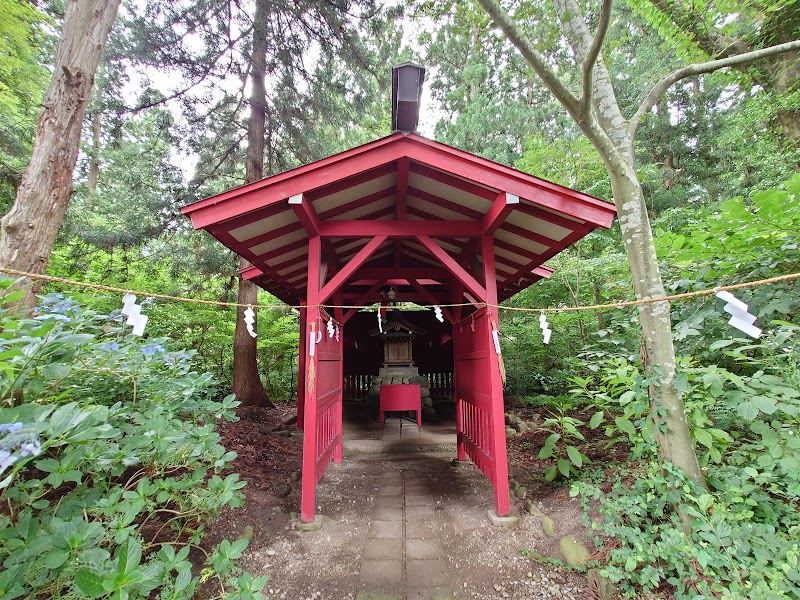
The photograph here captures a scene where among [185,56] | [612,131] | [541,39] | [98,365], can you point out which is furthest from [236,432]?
[185,56]

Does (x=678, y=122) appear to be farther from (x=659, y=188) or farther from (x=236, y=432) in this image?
(x=236, y=432)

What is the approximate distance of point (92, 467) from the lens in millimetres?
1823

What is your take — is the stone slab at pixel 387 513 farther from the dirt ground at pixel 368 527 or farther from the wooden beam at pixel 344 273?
the wooden beam at pixel 344 273

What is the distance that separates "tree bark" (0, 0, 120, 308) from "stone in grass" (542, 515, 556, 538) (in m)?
5.10

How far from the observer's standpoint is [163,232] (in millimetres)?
6875

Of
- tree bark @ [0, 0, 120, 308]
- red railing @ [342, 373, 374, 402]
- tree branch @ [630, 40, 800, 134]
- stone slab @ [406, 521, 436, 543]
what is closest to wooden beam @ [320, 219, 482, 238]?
tree branch @ [630, 40, 800, 134]

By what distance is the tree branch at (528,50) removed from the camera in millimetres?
2508

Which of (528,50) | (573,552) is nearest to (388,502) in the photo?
(573,552)

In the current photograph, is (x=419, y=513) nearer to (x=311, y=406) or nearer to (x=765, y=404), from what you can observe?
(x=311, y=406)

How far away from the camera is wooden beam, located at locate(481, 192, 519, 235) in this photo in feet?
10.0

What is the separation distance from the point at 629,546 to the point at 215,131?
29.8ft

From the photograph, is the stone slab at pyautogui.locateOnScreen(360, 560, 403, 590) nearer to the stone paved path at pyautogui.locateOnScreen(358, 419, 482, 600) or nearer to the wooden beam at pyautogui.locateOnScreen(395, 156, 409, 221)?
the stone paved path at pyautogui.locateOnScreen(358, 419, 482, 600)

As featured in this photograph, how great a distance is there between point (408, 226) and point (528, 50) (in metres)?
1.78

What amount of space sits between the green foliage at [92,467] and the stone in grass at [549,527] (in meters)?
2.37
